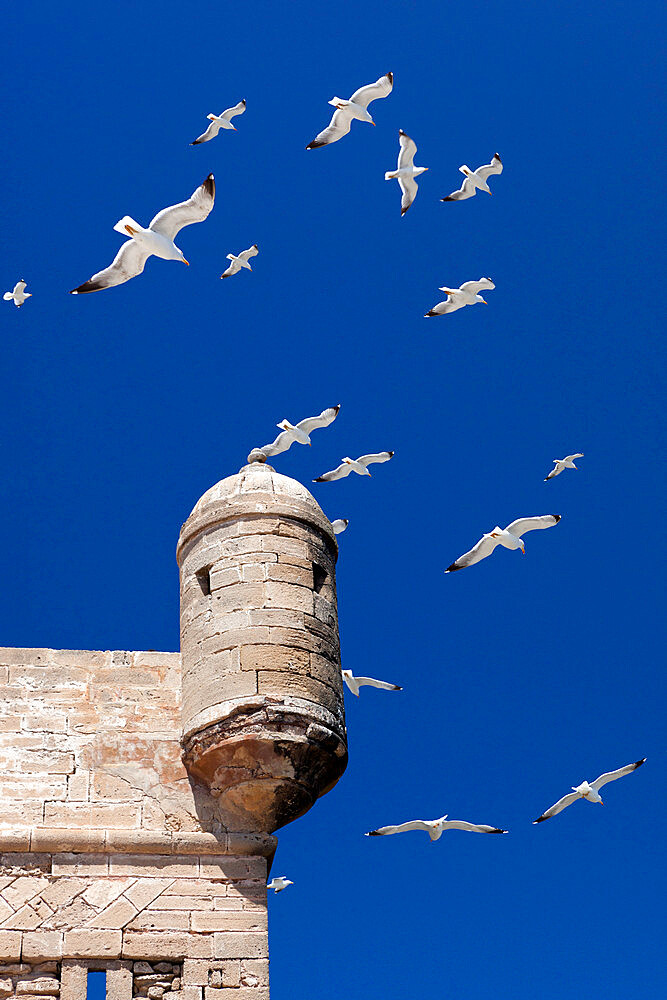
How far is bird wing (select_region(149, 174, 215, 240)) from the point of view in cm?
1508

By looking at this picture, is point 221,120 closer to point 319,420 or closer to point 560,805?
point 319,420

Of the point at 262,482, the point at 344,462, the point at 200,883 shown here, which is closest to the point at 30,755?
the point at 200,883

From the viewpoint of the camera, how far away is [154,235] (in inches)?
600

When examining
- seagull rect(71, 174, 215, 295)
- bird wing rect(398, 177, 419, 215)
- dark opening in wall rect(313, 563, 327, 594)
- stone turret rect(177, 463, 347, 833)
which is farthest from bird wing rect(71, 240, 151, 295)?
bird wing rect(398, 177, 419, 215)

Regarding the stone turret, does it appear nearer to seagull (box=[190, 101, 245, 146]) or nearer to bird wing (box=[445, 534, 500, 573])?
bird wing (box=[445, 534, 500, 573])

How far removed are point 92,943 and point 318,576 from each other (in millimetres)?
3690

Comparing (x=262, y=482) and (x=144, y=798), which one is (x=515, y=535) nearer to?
(x=262, y=482)

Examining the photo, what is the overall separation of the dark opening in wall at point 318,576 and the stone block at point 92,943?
3419mm

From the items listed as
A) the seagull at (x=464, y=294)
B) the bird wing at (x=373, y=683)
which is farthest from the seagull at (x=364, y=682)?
the seagull at (x=464, y=294)

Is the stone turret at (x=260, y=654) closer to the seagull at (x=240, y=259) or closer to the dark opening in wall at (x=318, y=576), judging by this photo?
the dark opening in wall at (x=318, y=576)

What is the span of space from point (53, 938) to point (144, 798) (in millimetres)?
1374

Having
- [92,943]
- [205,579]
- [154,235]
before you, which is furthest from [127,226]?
[92,943]

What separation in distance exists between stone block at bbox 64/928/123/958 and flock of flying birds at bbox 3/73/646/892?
258cm

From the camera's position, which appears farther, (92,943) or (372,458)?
(372,458)
